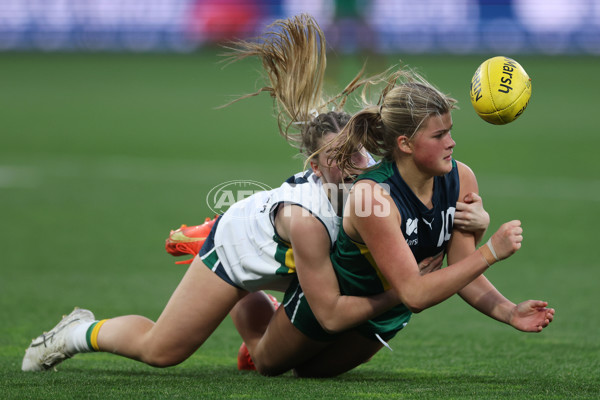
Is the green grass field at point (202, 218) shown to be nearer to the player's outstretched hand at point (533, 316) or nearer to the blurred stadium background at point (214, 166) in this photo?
the blurred stadium background at point (214, 166)

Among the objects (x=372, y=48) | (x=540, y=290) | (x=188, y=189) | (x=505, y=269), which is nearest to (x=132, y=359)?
(x=540, y=290)

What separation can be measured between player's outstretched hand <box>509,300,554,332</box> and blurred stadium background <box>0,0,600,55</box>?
18782 millimetres

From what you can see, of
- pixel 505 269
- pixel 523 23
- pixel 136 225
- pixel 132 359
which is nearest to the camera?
pixel 132 359

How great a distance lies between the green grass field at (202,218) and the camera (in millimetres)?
4281

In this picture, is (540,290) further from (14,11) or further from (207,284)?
(14,11)

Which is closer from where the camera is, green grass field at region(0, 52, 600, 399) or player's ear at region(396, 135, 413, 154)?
player's ear at region(396, 135, 413, 154)

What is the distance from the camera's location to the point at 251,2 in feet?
82.1

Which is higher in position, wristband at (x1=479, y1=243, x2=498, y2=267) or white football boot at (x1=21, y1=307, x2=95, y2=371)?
wristband at (x1=479, y1=243, x2=498, y2=267)

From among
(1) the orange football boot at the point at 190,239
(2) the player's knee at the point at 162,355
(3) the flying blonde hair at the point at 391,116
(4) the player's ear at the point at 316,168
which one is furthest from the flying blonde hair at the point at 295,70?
(2) the player's knee at the point at 162,355

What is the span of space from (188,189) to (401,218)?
7.29m

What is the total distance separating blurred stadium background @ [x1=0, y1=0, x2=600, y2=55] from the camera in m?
23.4

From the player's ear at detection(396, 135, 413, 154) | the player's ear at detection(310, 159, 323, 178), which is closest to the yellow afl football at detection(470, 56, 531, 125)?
the player's ear at detection(396, 135, 413, 154)

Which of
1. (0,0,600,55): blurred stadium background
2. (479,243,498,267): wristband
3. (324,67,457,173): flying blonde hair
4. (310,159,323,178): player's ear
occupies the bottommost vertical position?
(479,243,498,267): wristband

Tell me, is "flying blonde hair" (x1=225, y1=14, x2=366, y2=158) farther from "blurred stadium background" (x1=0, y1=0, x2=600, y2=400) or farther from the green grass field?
the green grass field
